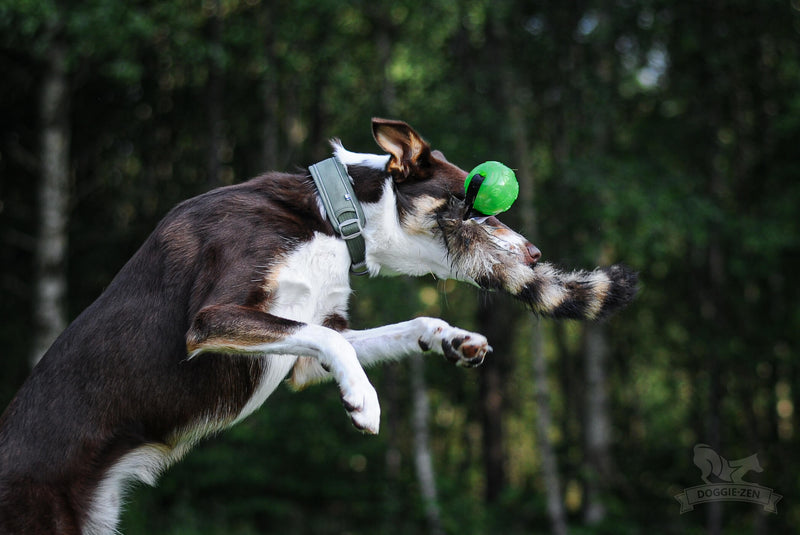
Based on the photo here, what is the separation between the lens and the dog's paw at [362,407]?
279 cm

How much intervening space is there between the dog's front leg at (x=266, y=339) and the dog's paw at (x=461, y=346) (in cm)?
42

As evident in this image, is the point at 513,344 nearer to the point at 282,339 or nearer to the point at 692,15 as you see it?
the point at 692,15

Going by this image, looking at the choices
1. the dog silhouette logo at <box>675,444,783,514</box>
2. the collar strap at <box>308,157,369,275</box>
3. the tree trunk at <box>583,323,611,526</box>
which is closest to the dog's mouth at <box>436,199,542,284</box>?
the collar strap at <box>308,157,369,275</box>

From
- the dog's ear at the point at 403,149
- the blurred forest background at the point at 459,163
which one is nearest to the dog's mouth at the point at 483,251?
the dog's ear at the point at 403,149

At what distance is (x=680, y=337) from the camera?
691 inches

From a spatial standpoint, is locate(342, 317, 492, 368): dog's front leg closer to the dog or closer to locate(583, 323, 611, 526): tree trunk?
the dog

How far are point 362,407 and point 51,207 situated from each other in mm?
9203

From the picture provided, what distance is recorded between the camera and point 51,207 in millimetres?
10773

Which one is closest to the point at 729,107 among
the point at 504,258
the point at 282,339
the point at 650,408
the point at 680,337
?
the point at 680,337

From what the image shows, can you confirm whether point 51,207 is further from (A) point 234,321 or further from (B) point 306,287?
(A) point 234,321

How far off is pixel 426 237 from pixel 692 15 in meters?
10.6

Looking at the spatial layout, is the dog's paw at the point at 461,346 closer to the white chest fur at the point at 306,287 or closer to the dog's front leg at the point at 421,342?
the dog's front leg at the point at 421,342

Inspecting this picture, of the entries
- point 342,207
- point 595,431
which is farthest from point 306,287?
point 595,431

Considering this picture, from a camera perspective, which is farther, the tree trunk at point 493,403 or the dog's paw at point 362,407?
the tree trunk at point 493,403
